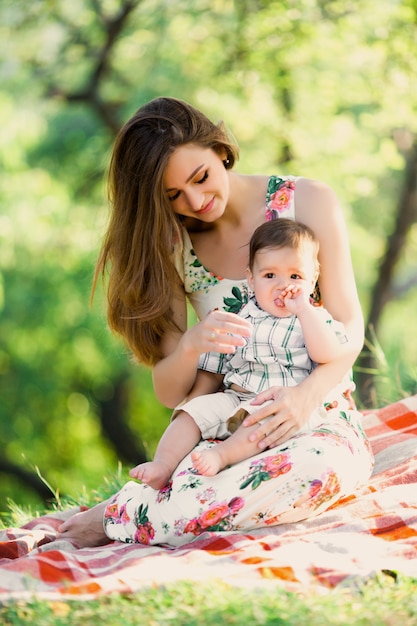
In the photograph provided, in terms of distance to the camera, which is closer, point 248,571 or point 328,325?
point 248,571

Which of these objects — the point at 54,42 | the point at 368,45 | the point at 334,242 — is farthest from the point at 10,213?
the point at 334,242

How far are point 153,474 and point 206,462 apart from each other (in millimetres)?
208

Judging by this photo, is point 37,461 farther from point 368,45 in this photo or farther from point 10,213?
point 368,45

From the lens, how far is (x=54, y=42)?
386 inches

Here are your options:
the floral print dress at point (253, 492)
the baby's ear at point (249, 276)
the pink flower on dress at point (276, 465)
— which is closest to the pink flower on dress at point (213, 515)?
the floral print dress at point (253, 492)

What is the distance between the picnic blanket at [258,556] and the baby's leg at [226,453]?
0.62 feet

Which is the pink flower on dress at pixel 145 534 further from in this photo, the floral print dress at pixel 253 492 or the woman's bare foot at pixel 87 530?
the woman's bare foot at pixel 87 530

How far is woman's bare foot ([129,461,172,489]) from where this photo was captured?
2.46 m

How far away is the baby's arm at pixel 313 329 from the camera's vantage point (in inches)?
96.7

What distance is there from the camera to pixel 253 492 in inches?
92.2

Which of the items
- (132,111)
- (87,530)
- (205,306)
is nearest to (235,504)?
(87,530)

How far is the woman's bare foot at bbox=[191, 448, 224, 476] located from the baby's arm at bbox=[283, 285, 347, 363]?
434 mm

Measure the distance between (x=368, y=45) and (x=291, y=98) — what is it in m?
1.33

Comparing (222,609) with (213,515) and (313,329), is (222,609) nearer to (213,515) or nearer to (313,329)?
(213,515)
